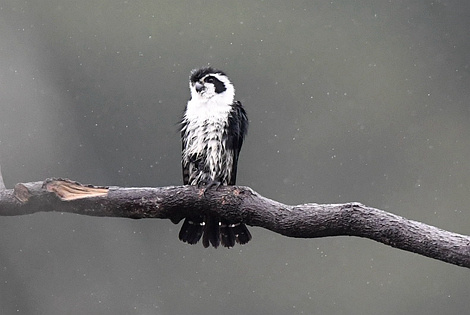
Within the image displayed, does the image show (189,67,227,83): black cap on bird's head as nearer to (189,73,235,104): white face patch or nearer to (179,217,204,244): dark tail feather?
(189,73,235,104): white face patch

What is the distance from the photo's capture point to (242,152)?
8594mm

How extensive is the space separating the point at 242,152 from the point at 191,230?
578 centimetres

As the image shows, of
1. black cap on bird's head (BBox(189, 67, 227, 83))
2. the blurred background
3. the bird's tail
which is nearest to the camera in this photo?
the bird's tail

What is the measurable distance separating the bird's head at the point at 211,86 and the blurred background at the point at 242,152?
4442mm

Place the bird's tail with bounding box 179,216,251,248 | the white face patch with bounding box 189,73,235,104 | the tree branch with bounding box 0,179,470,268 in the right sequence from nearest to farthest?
the tree branch with bounding box 0,179,470,268 → the bird's tail with bounding box 179,216,251,248 → the white face patch with bounding box 189,73,235,104

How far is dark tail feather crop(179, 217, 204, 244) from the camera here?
9.27ft

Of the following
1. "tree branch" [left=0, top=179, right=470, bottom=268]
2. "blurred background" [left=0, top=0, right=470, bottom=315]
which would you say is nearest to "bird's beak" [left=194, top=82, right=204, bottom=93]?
"tree branch" [left=0, top=179, right=470, bottom=268]

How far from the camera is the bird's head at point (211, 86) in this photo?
10.5 feet

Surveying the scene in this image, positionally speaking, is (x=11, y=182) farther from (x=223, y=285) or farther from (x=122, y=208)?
(x=122, y=208)

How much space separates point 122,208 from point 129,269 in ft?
20.8

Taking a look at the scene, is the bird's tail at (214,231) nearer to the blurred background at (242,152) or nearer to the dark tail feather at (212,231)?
the dark tail feather at (212,231)

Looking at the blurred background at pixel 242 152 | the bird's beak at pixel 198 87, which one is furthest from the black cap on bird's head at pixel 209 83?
the blurred background at pixel 242 152

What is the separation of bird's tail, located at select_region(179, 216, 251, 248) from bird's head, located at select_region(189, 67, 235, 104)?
0.60 m

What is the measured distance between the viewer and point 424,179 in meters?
8.48
